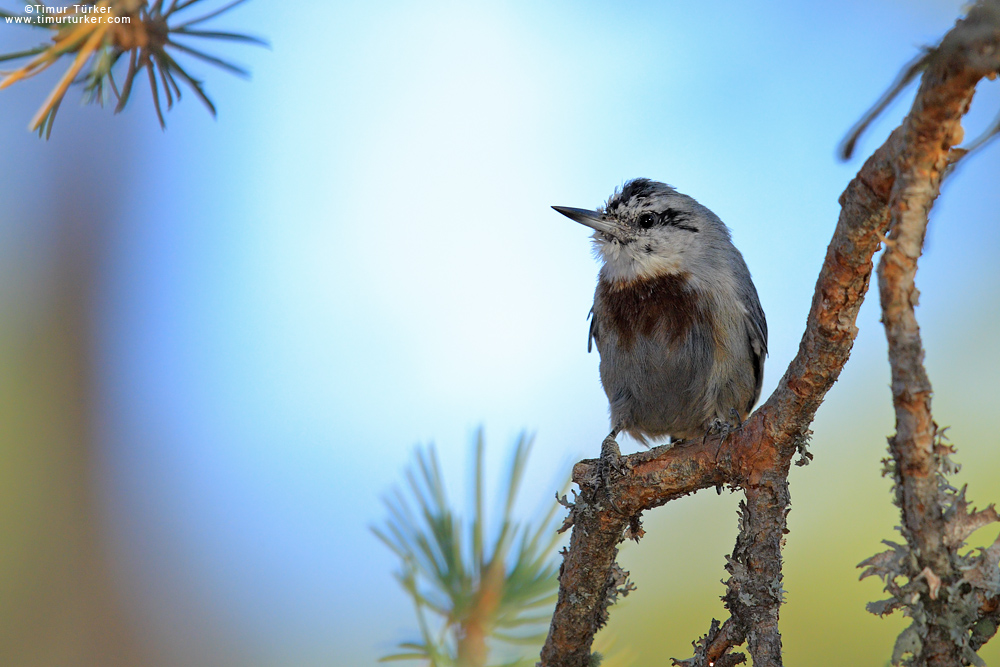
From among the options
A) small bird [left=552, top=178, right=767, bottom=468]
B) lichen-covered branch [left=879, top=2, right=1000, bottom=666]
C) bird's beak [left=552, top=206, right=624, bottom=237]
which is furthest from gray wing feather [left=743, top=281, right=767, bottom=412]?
lichen-covered branch [left=879, top=2, right=1000, bottom=666]

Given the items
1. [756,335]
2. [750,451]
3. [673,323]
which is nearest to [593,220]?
[673,323]

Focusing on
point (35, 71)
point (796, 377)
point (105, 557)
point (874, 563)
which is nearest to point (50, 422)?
point (105, 557)

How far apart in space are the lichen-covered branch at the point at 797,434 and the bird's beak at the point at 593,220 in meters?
1.46

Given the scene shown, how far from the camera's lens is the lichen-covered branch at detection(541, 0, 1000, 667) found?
1.08 m

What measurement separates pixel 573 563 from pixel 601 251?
169 centimetres

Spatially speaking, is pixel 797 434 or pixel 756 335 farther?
pixel 756 335

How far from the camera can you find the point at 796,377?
159 centimetres

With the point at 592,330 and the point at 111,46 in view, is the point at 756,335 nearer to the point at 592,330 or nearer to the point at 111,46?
the point at 592,330

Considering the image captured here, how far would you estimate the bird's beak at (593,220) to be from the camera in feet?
11.2

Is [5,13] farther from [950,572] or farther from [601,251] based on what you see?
[601,251]

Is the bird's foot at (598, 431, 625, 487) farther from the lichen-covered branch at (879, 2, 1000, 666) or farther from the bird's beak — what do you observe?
the bird's beak

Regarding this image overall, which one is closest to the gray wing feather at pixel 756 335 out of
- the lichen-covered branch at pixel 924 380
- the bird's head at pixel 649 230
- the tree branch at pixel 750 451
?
the bird's head at pixel 649 230

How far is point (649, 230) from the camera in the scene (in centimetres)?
337

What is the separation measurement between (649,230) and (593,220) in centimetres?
25
